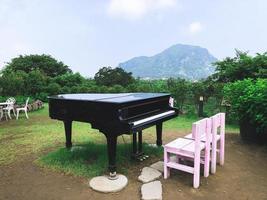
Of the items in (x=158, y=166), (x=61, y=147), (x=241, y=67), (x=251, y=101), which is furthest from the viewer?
(x=241, y=67)

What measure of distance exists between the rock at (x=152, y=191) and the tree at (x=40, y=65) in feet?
87.1

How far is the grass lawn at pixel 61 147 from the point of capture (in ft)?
15.5

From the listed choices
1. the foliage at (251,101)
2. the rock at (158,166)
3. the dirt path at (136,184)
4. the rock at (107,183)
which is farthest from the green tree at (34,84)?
the rock at (107,183)

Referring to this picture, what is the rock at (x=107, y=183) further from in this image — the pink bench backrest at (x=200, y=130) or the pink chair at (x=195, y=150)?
the pink bench backrest at (x=200, y=130)

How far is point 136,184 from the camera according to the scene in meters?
3.98

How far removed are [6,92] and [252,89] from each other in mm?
12581

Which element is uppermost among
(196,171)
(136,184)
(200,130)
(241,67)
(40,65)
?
(40,65)

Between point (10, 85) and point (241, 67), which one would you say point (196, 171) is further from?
point (10, 85)

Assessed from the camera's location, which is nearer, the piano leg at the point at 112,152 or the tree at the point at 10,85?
the piano leg at the point at 112,152

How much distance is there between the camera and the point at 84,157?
200 inches

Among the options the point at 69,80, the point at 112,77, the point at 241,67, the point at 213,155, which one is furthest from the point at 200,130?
the point at 112,77

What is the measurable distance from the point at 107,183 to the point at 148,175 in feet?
2.25

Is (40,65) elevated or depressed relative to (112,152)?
elevated

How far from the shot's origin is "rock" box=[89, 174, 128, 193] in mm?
3786
